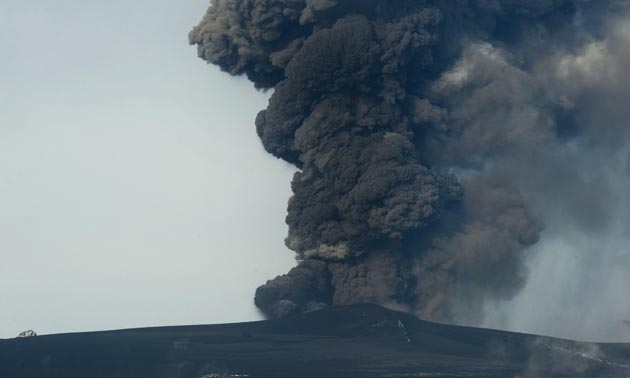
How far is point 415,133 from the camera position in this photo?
47094mm

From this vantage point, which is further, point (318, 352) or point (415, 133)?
point (415, 133)

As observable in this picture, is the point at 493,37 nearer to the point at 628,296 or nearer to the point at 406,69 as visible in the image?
the point at 406,69

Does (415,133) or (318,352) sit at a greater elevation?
(415,133)

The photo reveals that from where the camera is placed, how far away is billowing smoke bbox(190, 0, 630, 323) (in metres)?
45.0

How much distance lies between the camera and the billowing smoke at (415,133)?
45.0 m

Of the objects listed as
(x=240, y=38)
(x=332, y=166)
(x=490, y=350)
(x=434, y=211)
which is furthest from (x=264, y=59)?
(x=490, y=350)

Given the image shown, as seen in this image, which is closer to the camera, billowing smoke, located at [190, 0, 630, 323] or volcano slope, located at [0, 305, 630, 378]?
volcano slope, located at [0, 305, 630, 378]

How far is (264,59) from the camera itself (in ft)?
155

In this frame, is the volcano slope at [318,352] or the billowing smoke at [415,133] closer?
the volcano slope at [318,352]

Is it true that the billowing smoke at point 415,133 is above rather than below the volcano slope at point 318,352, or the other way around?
above

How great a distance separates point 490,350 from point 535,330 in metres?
3.26

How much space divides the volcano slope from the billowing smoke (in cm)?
100

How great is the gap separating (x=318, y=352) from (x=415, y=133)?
8565mm

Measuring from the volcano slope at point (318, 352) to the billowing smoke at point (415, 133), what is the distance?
100 cm
